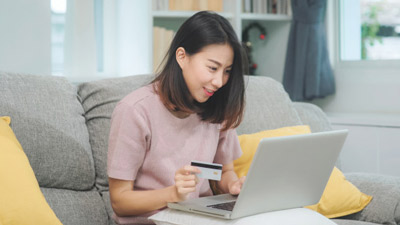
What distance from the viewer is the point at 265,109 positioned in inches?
84.0

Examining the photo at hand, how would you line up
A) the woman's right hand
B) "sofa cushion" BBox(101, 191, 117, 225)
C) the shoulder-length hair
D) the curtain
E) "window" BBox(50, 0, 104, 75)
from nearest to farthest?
the woman's right hand → the shoulder-length hair → "sofa cushion" BBox(101, 191, 117, 225) → "window" BBox(50, 0, 104, 75) → the curtain

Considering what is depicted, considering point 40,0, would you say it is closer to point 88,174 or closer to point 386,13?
point 88,174

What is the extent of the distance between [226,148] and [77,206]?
0.47 m

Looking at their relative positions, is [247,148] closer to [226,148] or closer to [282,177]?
[226,148]

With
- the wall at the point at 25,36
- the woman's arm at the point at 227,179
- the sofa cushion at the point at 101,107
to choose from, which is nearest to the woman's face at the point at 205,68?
the woman's arm at the point at 227,179

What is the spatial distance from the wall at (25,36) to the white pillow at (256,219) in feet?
4.18

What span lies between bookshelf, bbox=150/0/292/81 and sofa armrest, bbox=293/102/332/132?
3.12ft

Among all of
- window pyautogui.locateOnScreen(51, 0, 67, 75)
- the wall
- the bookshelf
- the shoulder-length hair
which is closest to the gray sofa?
the shoulder-length hair

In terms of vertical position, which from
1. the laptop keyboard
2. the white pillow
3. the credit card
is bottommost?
the white pillow

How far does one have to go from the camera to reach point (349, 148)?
2928 mm

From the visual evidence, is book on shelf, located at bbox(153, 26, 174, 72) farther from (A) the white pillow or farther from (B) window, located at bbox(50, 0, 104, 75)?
(A) the white pillow

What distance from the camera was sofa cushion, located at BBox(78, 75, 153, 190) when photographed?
5.76 ft

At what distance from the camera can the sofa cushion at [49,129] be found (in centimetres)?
160

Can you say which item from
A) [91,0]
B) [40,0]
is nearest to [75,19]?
[91,0]
